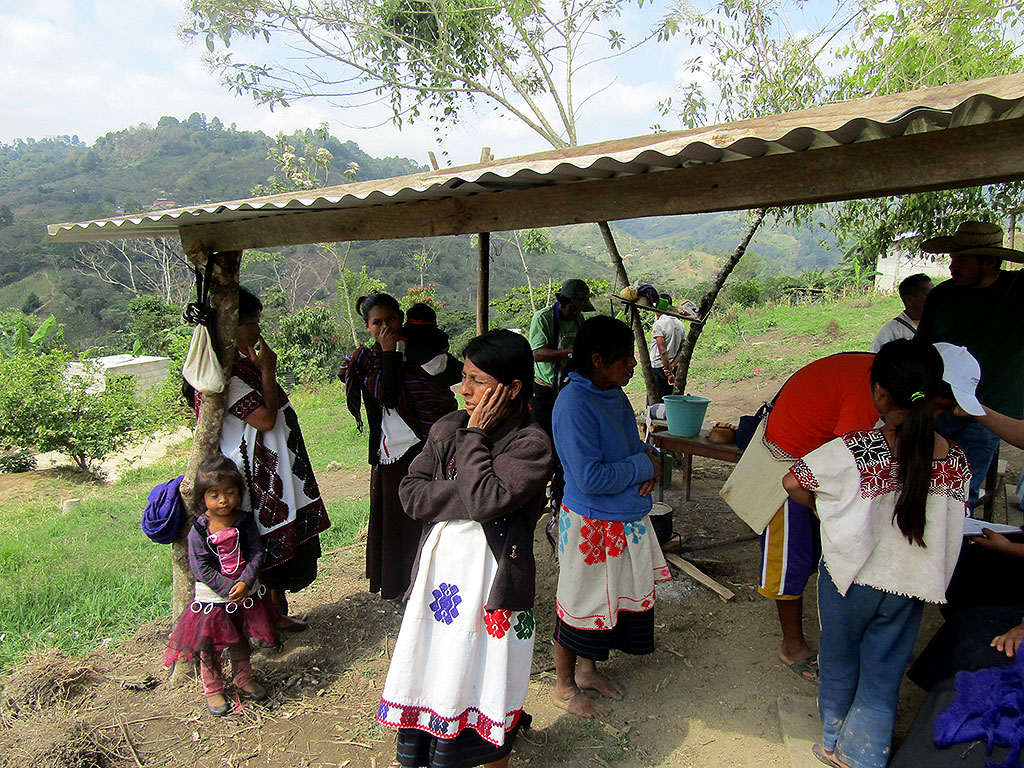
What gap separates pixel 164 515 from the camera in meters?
2.78

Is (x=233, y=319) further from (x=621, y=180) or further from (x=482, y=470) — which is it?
(x=621, y=180)

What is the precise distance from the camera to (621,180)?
2.07 metres

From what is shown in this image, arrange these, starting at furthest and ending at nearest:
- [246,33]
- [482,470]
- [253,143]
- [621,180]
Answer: [253,143] → [246,33] → [621,180] → [482,470]

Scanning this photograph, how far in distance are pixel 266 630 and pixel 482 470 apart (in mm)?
1583

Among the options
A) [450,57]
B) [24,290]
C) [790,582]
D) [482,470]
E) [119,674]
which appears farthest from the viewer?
[24,290]

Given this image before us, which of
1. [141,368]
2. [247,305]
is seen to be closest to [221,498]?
[247,305]

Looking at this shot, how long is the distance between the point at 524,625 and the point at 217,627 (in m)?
1.48

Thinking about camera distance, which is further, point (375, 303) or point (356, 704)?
point (375, 303)

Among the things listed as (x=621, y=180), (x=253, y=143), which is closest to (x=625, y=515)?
(x=621, y=180)

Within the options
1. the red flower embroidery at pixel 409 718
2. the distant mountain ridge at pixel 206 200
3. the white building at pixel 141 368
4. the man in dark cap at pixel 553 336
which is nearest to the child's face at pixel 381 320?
the red flower embroidery at pixel 409 718

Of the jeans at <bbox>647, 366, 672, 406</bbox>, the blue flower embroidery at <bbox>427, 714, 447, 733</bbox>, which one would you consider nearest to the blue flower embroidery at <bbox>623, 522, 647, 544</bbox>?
the blue flower embroidery at <bbox>427, 714, 447, 733</bbox>

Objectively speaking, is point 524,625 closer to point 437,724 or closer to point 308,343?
point 437,724

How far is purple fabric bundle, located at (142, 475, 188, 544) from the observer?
9.11 feet

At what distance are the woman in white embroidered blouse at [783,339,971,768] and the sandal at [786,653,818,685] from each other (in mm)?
652
